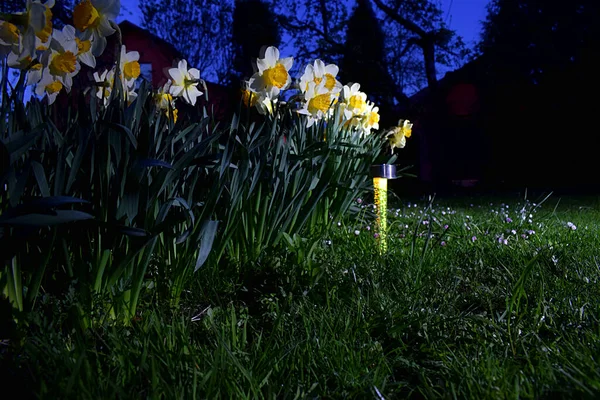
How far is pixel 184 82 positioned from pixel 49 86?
604mm

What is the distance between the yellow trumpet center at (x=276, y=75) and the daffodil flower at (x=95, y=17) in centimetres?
73

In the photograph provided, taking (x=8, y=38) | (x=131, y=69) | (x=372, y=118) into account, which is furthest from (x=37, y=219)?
(x=372, y=118)

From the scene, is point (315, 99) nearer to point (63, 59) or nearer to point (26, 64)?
point (63, 59)

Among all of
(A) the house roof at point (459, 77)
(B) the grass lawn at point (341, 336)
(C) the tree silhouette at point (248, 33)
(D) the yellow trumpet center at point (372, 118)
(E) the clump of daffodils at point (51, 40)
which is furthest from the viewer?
(C) the tree silhouette at point (248, 33)

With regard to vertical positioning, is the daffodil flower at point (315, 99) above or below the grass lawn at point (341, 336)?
above

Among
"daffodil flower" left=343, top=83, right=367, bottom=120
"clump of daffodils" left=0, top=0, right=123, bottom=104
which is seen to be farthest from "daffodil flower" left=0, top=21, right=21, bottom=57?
"daffodil flower" left=343, top=83, right=367, bottom=120

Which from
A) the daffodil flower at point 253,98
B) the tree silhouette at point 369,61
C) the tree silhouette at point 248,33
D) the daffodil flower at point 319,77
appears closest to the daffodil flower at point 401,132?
the daffodil flower at point 319,77

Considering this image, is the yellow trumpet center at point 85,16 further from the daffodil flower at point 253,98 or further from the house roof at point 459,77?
the house roof at point 459,77

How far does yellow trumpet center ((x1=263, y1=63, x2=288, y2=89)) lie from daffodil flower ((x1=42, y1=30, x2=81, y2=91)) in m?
0.77

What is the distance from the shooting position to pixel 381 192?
2.30 m

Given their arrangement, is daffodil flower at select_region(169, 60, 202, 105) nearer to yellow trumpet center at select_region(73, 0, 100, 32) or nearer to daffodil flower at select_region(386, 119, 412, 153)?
yellow trumpet center at select_region(73, 0, 100, 32)

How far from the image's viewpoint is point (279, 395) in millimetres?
1087

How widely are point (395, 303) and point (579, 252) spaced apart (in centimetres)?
120

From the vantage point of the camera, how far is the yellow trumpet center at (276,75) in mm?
2102
